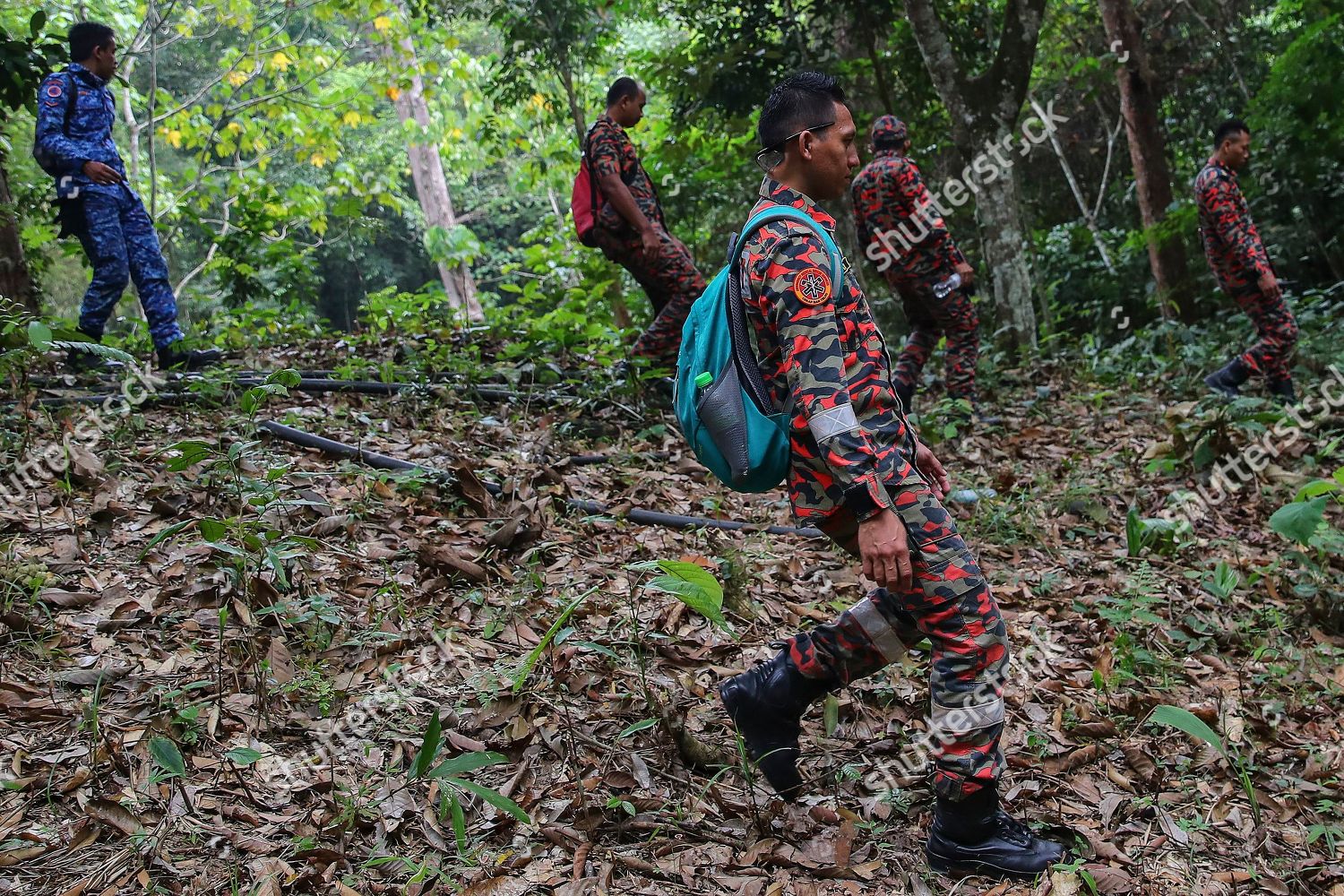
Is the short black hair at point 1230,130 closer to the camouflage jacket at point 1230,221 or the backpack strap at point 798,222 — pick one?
the camouflage jacket at point 1230,221

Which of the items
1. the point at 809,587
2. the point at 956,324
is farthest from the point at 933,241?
the point at 809,587

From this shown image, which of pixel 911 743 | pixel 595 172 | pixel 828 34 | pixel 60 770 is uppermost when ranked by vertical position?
pixel 828 34

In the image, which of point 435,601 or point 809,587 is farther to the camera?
point 809,587

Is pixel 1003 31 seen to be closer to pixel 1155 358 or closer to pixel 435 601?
pixel 1155 358

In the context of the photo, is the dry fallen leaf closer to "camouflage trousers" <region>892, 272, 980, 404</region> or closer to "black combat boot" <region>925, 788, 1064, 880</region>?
"black combat boot" <region>925, 788, 1064, 880</region>

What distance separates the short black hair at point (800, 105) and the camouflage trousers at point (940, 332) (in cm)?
395

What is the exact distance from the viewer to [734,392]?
8.38 feet

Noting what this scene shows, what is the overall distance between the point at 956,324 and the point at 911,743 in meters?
3.98

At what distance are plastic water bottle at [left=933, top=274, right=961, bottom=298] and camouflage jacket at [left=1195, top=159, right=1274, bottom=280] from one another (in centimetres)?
207

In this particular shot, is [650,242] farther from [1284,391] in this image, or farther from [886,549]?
[1284,391]

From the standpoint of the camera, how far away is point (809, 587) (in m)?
4.32

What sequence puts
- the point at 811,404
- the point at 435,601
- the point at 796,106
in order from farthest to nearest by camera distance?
the point at 435,601, the point at 796,106, the point at 811,404

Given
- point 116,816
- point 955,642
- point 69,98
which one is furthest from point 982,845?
point 69,98

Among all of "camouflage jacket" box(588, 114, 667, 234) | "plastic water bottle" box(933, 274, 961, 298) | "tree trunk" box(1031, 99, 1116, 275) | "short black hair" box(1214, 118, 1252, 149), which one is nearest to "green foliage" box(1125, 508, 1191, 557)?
"plastic water bottle" box(933, 274, 961, 298)
